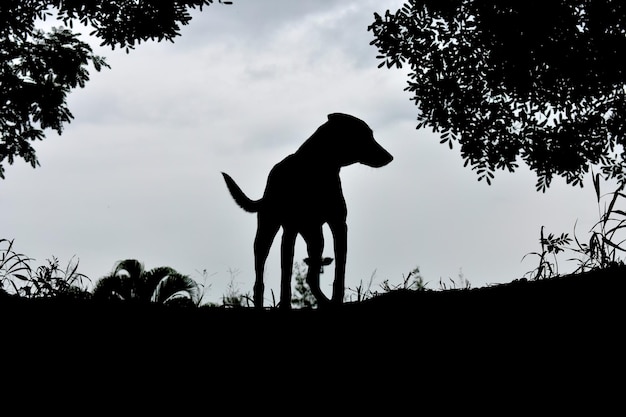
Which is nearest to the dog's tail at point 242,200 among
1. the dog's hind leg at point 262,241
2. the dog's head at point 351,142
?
the dog's hind leg at point 262,241

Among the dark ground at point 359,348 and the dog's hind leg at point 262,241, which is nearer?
the dark ground at point 359,348

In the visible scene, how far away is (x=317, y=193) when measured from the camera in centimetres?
592

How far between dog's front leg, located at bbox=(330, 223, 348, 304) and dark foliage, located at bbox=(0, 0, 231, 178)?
15.1ft

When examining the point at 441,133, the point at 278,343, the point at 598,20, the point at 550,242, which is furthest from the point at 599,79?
the point at 278,343

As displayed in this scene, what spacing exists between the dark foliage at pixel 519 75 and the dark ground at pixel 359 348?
17.6 feet

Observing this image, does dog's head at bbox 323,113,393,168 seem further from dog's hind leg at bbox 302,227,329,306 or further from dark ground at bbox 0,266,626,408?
dark ground at bbox 0,266,626,408

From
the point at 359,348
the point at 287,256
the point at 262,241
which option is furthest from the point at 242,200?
the point at 359,348

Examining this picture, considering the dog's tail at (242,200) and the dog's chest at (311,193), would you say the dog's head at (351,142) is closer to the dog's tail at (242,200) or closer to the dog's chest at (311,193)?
the dog's chest at (311,193)

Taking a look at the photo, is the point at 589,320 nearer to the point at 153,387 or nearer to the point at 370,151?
the point at 153,387

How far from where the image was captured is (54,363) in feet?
11.1

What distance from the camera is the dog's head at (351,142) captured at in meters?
6.06

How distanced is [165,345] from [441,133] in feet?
20.7

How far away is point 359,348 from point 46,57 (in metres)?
12.2

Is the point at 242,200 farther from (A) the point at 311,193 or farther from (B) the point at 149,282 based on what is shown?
(B) the point at 149,282
